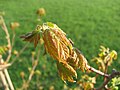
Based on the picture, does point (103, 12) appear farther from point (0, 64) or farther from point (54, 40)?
point (54, 40)

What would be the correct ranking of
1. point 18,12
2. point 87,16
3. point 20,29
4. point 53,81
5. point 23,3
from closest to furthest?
1. point 53,81
2. point 20,29
3. point 87,16
4. point 18,12
5. point 23,3

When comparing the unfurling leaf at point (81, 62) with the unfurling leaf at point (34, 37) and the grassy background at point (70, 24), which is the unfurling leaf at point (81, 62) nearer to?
the unfurling leaf at point (34, 37)

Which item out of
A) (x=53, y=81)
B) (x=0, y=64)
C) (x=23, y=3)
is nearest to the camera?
(x=0, y=64)

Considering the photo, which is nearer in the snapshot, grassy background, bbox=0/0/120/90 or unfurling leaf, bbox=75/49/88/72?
unfurling leaf, bbox=75/49/88/72

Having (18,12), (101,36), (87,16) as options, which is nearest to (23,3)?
(18,12)

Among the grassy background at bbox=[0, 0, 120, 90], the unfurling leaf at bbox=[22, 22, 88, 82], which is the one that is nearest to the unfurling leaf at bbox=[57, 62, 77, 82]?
the unfurling leaf at bbox=[22, 22, 88, 82]

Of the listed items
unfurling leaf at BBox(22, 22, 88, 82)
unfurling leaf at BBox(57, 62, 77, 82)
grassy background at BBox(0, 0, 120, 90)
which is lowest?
grassy background at BBox(0, 0, 120, 90)

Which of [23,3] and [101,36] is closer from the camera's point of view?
[101,36]

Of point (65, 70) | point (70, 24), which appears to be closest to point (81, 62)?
point (65, 70)

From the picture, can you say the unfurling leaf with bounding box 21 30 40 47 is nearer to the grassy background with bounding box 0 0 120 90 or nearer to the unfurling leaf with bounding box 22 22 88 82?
the unfurling leaf with bounding box 22 22 88 82
